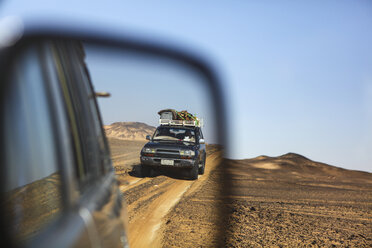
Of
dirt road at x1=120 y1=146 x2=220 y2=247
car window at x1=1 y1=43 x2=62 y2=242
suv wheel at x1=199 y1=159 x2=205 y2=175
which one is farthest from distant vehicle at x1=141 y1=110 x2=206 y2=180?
car window at x1=1 y1=43 x2=62 y2=242

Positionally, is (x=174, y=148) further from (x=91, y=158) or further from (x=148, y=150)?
(x=91, y=158)

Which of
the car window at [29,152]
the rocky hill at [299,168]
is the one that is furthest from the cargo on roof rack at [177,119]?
the car window at [29,152]

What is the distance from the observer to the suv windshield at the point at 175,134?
13.0 m

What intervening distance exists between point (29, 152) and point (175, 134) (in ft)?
38.5

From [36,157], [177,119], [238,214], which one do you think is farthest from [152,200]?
[36,157]

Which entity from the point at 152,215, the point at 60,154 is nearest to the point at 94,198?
the point at 60,154

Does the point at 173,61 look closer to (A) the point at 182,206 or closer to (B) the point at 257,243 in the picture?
(B) the point at 257,243

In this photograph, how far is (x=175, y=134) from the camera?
43.1ft

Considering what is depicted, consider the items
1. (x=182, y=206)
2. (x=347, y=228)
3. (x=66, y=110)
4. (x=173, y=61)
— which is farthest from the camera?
(x=182, y=206)

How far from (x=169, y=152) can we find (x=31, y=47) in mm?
11116

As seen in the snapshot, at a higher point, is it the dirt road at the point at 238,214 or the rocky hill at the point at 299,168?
the dirt road at the point at 238,214

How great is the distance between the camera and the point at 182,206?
27.7ft

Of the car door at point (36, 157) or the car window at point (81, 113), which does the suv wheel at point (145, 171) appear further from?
the car door at point (36, 157)

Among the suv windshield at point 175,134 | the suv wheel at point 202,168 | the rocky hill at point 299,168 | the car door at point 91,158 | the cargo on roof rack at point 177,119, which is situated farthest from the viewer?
the rocky hill at point 299,168
